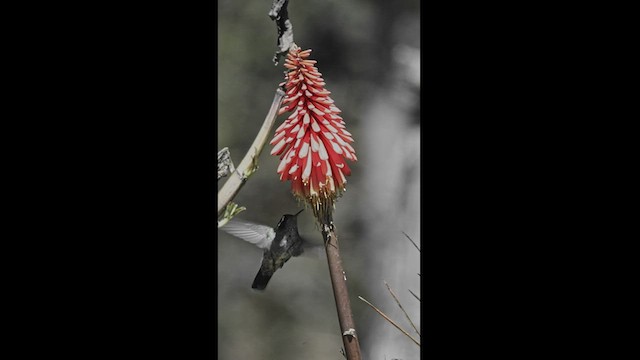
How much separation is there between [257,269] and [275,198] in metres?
0.21

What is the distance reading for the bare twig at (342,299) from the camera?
2.90m

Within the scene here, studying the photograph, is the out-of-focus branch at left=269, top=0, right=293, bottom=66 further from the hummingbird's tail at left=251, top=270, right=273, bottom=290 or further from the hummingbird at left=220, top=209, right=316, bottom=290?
the hummingbird's tail at left=251, top=270, right=273, bottom=290

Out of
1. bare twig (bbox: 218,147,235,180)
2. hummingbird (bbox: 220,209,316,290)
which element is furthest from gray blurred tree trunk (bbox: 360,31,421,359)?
bare twig (bbox: 218,147,235,180)

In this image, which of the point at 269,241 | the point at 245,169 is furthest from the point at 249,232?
the point at 245,169

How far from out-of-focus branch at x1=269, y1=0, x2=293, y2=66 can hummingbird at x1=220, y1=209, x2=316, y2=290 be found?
0.50m

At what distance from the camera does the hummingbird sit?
291 cm

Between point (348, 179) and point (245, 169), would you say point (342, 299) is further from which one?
point (245, 169)

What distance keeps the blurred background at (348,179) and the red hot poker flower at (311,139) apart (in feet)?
0.08

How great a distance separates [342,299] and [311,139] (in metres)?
0.47

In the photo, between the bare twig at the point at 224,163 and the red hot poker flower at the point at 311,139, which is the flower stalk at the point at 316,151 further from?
the bare twig at the point at 224,163

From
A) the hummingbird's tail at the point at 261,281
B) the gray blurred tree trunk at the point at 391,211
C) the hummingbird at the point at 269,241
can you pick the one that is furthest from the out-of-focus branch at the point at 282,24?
the hummingbird's tail at the point at 261,281

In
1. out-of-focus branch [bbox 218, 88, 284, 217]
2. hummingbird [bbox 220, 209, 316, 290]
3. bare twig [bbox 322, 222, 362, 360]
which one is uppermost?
out-of-focus branch [bbox 218, 88, 284, 217]

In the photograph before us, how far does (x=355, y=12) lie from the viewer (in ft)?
9.59

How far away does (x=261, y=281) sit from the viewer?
114 inches
